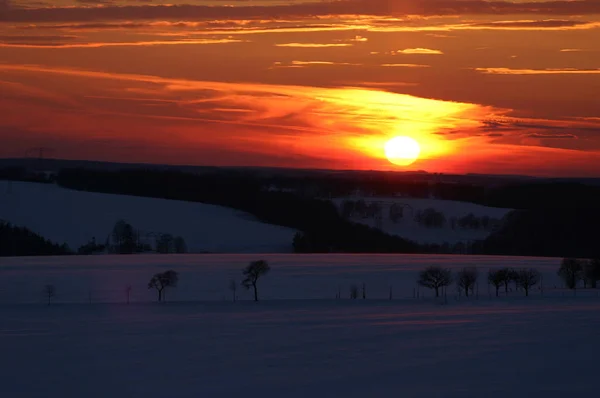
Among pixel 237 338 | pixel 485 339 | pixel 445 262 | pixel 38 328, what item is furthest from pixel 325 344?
pixel 445 262

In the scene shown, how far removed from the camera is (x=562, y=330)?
26.6m

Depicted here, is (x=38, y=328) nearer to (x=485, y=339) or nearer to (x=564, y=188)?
(x=485, y=339)

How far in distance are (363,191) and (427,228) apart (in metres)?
33.1

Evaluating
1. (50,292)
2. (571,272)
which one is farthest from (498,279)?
(50,292)

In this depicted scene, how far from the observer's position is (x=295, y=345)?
24109mm

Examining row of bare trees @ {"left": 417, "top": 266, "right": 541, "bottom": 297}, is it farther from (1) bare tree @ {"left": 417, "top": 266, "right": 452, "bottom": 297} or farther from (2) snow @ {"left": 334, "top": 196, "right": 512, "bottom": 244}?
(2) snow @ {"left": 334, "top": 196, "right": 512, "bottom": 244}

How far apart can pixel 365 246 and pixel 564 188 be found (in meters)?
31.3

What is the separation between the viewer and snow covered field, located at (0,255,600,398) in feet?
61.7

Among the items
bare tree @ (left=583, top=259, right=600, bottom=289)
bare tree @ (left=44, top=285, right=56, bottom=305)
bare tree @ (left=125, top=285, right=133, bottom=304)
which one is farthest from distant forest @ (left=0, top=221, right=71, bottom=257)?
→ bare tree @ (left=583, top=259, right=600, bottom=289)

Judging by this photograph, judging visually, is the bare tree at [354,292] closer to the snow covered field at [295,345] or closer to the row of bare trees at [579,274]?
the snow covered field at [295,345]

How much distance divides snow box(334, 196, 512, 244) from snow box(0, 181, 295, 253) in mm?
12899

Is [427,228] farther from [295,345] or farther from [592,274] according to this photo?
[295,345]

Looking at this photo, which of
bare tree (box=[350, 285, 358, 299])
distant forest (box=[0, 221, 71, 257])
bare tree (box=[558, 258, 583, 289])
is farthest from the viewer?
distant forest (box=[0, 221, 71, 257])

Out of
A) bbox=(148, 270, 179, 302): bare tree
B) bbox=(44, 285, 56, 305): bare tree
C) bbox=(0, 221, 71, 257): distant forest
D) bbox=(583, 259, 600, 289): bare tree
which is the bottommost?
bbox=(44, 285, 56, 305): bare tree
